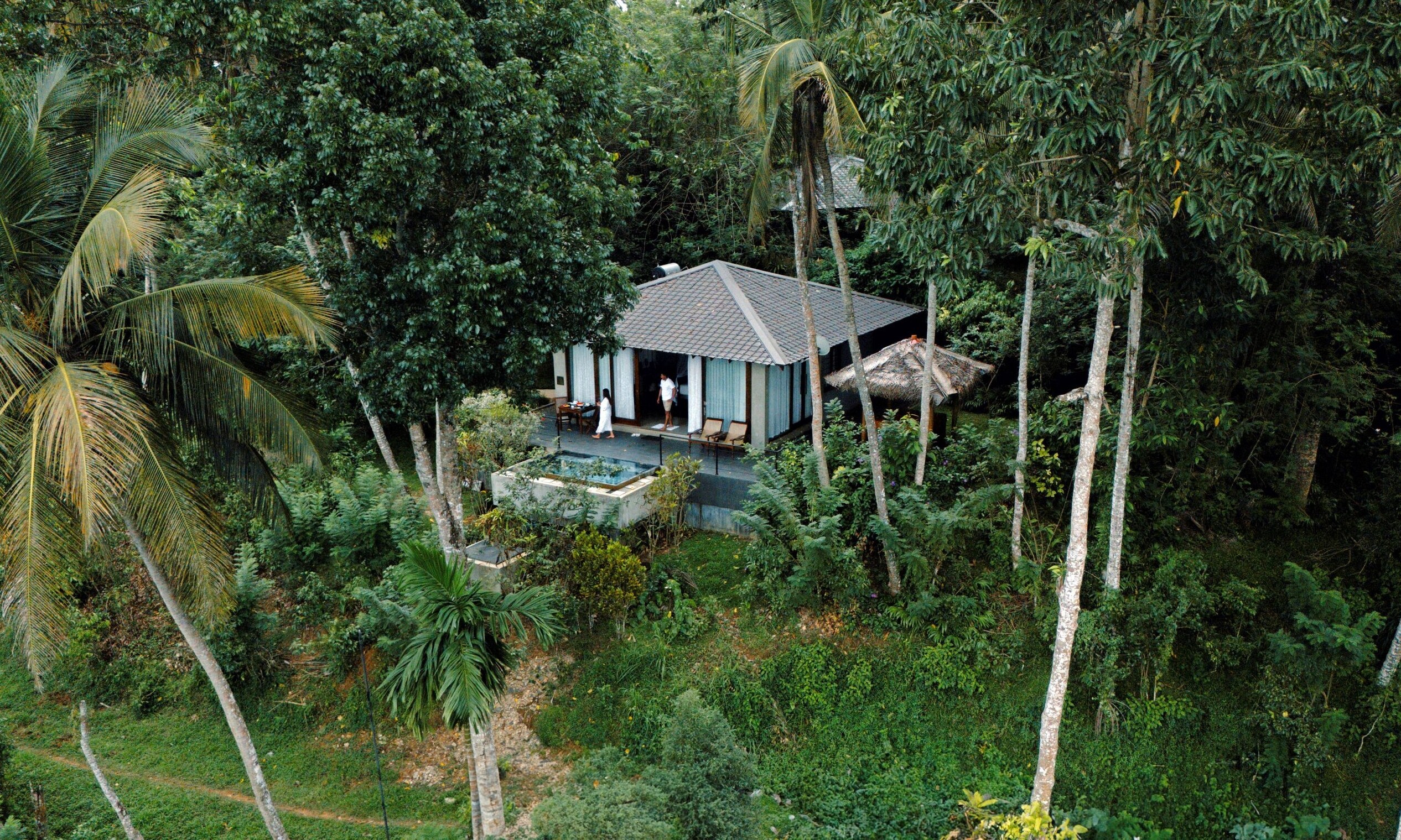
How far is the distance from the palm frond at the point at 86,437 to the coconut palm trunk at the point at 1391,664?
1418 centimetres

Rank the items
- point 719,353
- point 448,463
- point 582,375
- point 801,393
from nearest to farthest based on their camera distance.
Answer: point 448,463 < point 719,353 < point 801,393 < point 582,375

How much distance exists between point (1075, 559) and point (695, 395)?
8.87 metres

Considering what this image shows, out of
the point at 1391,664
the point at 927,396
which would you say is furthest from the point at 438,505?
the point at 1391,664

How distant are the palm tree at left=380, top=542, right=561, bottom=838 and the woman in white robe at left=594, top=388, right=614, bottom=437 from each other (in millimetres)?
9368


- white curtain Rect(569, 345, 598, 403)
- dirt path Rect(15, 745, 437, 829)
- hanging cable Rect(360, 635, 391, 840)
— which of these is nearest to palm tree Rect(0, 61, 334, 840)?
hanging cable Rect(360, 635, 391, 840)

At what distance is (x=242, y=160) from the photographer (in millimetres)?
8844

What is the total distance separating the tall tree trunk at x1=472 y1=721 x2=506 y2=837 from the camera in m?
9.31

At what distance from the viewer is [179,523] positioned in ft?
26.7

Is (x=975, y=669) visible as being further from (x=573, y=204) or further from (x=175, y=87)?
(x=175, y=87)

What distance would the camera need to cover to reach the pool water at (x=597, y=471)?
14.3 metres

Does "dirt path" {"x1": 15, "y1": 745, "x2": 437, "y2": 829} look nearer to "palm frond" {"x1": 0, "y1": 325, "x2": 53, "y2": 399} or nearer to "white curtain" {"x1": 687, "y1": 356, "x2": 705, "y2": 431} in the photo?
"palm frond" {"x1": 0, "y1": 325, "x2": 53, "y2": 399}

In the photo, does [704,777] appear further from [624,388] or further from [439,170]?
[624,388]

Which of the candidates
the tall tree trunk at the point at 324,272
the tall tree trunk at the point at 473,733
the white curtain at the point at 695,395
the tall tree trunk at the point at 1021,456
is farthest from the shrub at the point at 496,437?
the tall tree trunk at the point at 1021,456

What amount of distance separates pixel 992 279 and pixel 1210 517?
6.57m
